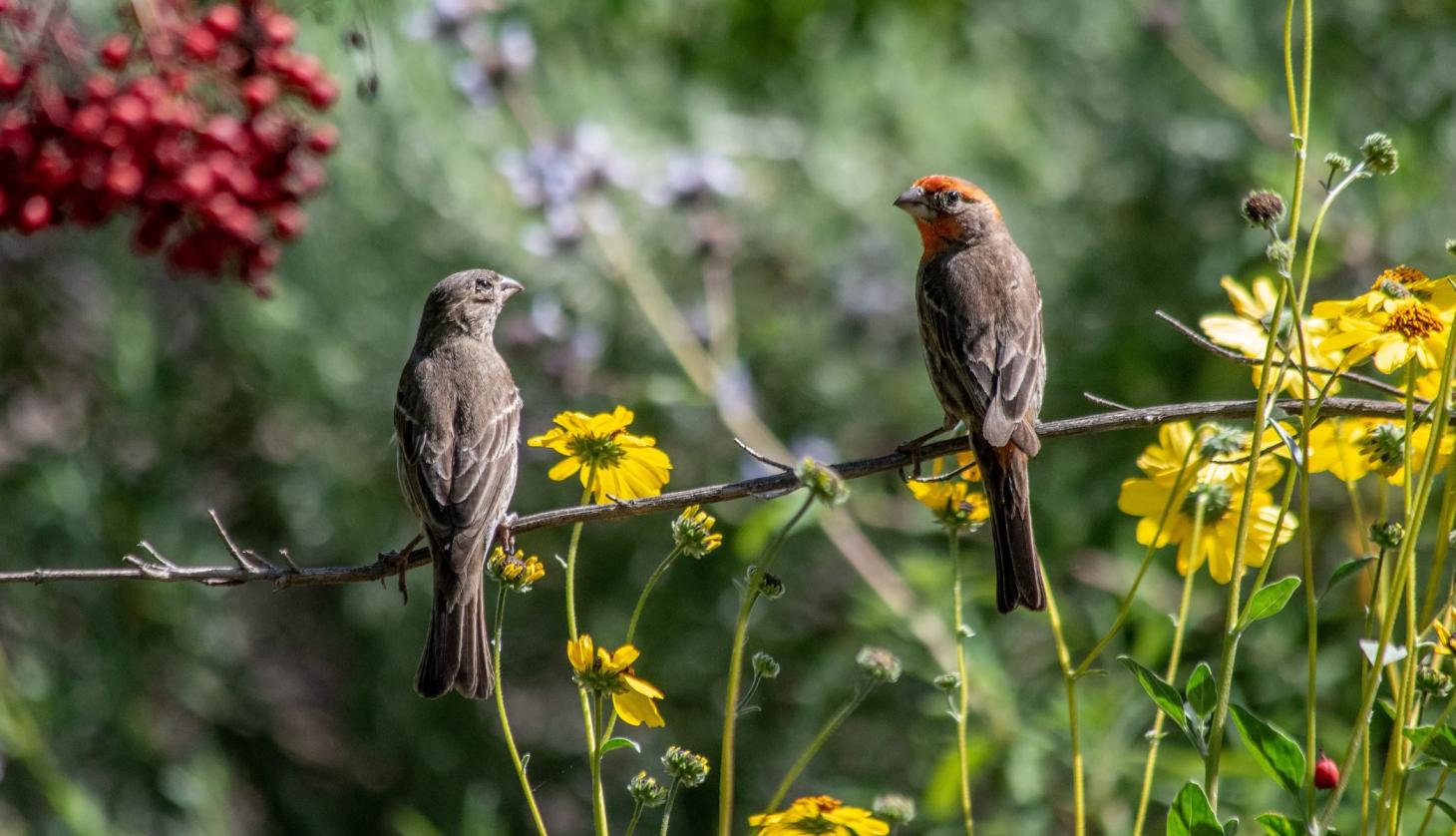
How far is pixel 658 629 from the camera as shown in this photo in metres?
5.66

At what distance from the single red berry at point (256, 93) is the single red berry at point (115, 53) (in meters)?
0.26

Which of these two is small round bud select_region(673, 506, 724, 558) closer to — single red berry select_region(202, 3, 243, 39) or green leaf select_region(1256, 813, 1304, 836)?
green leaf select_region(1256, 813, 1304, 836)

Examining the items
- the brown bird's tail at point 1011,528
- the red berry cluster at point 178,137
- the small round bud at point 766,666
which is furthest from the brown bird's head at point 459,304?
the small round bud at point 766,666

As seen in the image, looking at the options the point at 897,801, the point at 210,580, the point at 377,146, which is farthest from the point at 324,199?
the point at 897,801

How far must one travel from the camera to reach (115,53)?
350 cm

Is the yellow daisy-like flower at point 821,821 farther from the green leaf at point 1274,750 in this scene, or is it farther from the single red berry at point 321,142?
the single red berry at point 321,142

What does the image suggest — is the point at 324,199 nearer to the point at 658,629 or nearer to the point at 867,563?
the point at 658,629

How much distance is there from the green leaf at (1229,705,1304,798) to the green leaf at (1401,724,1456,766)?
14 cm

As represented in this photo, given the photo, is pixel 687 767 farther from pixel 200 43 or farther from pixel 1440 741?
pixel 200 43

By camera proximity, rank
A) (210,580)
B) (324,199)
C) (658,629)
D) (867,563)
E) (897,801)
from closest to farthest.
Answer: (897,801) < (210,580) < (867,563) < (658,629) < (324,199)

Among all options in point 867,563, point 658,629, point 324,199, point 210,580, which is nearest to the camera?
point 210,580

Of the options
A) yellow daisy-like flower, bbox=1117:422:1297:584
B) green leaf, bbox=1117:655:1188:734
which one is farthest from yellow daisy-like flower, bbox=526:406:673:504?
green leaf, bbox=1117:655:1188:734

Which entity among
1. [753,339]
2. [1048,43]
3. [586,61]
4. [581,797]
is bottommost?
[581,797]

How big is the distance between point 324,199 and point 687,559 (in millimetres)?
1907
